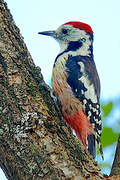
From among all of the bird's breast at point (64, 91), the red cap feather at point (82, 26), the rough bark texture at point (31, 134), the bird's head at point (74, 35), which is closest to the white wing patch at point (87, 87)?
the bird's breast at point (64, 91)

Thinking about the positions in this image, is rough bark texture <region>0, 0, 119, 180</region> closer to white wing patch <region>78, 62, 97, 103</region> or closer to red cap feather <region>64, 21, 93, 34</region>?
white wing patch <region>78, 62, 97, 103</region>

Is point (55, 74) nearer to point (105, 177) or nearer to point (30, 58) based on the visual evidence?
point (30, 58)

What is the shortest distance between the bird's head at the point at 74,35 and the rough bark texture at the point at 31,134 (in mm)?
1950

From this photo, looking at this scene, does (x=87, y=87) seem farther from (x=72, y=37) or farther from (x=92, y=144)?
(x=72, y=37)

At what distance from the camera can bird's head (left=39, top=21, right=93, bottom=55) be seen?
186 inches

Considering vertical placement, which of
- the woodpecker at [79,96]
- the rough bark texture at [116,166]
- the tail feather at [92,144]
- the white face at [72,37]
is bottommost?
the rough bark texture at [116,166]

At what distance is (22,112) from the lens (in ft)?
8.11

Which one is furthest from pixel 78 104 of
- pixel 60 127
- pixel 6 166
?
pixel 6 166

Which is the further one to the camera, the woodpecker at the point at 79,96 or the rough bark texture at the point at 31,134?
the woodpecker at the point at 79,96

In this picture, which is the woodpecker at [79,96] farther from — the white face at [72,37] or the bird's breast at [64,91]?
the white face at [72,37]

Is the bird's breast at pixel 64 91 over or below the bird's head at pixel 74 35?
below

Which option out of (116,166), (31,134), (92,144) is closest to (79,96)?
(92,144)

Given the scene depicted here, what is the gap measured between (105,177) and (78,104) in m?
1.69

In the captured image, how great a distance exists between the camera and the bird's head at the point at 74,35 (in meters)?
4.71
